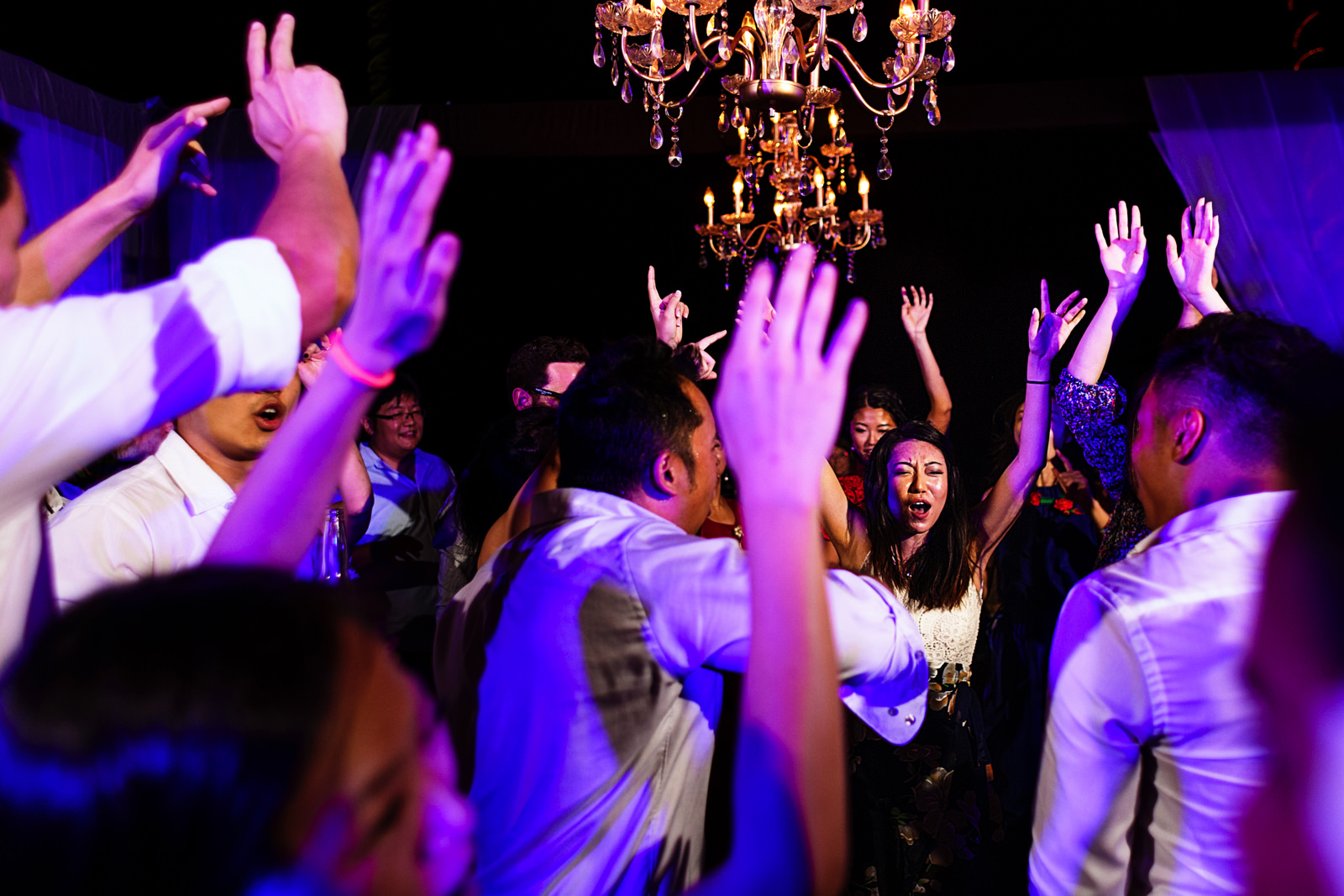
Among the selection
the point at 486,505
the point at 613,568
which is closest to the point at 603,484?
the point at 613,568

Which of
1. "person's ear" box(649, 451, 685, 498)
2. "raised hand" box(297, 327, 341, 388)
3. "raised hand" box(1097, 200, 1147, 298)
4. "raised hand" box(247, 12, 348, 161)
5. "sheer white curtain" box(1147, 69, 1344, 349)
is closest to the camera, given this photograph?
"raised hand" box(247, 12, 348, 161)

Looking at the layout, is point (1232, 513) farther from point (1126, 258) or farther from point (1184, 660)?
point (1126, 258)

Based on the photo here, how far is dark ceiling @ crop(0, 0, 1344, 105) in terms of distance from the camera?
565 centimetres

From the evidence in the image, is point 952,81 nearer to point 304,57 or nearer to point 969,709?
point 304,57

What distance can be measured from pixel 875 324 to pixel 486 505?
494 cm

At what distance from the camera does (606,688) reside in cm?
117

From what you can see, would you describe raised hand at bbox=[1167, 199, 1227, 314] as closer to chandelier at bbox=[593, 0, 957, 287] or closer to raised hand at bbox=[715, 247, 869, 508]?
chandelier at bbox=[593, 0, 957, 287]

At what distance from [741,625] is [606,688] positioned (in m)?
0.20

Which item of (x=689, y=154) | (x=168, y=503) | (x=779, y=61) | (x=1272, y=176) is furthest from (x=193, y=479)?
(x=689, y=154)

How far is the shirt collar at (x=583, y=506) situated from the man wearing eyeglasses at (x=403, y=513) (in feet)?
6.75

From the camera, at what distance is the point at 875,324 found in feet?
23.5

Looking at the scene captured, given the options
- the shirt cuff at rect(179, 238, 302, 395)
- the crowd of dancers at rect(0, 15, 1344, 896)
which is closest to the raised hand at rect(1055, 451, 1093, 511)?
the crowd of dancers at rect(0, 15, 1344, 896)

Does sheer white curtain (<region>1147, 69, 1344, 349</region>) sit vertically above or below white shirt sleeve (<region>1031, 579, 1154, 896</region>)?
above

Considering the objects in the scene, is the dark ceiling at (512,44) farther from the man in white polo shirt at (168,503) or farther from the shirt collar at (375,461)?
the man in white polo shirt at (168,503)
